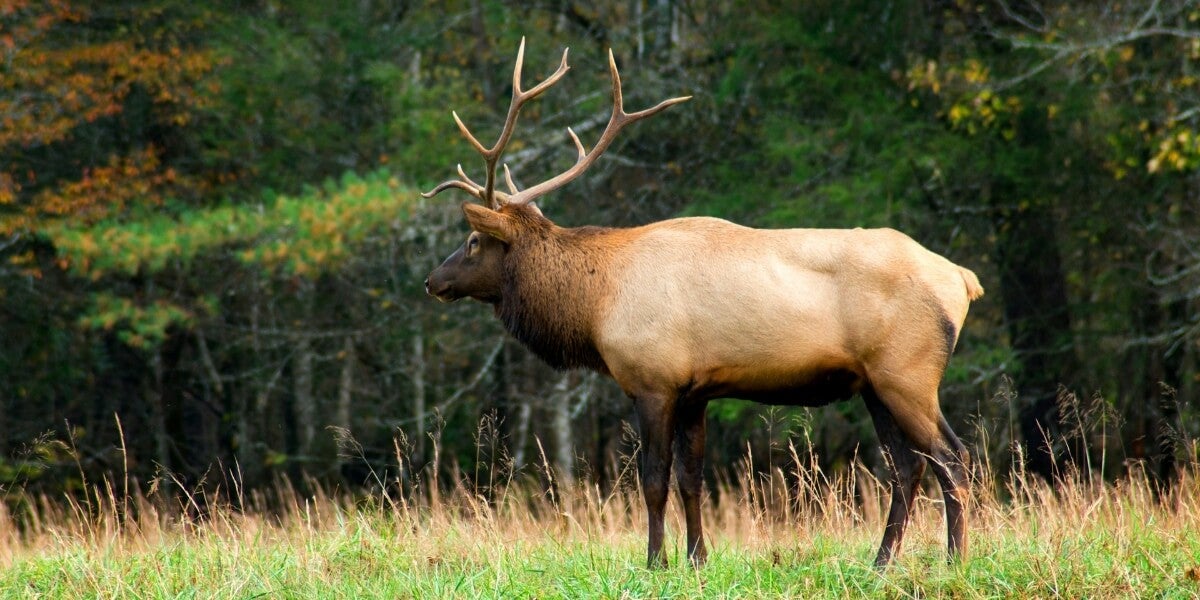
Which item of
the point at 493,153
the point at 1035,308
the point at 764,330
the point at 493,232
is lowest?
the point at 1035,308

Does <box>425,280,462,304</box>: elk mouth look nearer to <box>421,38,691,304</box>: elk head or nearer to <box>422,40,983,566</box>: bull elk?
<box>421,38,691,304</box>: elk head

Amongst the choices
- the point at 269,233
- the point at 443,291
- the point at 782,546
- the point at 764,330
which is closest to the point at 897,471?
the point at 782,546

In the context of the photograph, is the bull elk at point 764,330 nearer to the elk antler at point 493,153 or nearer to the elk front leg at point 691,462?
the elk front leg at point 691,462

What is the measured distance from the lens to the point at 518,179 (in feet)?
54.0

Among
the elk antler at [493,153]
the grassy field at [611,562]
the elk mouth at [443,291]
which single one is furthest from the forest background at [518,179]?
the grassy field at [611,562]

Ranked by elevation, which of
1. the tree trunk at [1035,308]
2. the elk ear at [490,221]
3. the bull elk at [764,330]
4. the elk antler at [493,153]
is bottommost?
the tree trunk at [1035,308]

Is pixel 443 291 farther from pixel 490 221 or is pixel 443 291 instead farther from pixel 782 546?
pixel 782 546

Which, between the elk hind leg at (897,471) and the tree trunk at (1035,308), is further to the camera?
the tree trunk at (1035,308)

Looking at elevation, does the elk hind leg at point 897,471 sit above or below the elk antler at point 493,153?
below

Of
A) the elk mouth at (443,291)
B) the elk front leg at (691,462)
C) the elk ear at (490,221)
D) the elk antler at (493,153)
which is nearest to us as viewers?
the elk front leg at (691,462)

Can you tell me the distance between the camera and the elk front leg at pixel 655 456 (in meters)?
6.52

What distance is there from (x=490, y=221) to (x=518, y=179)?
362 inches

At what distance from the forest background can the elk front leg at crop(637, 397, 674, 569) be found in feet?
17.4

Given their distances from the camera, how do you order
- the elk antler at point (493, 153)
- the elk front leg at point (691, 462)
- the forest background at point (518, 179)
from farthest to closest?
1. the forest background at point (518, 179)
2. the elk antler at point (493, 153)
3. the elk front leg at point (691, 462)
